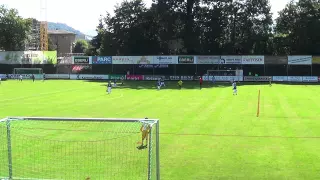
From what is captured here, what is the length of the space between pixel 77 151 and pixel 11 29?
103189 millimetres

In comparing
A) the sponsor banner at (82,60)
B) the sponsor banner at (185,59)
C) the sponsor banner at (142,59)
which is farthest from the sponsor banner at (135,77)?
the sponsor banner at (82,60)

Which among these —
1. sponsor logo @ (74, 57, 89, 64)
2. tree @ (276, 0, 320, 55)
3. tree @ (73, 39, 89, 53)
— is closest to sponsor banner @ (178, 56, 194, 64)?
sponsor logo @ (74, 57, 89, 64)

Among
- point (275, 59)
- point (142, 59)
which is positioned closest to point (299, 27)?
point (275, 59)

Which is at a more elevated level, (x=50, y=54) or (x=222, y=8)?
(x=222, y=8)

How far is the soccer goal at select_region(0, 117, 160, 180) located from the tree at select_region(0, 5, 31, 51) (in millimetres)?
96248

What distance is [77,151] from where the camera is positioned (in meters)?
18.0

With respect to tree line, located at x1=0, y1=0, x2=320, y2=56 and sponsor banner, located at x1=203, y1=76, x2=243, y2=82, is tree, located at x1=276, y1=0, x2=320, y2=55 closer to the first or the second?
tree line, located at x1=0, y1=0, x2=320, y2=56

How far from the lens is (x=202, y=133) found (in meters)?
22.4

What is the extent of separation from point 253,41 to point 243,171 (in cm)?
7481

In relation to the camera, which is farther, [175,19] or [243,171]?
[175,19]

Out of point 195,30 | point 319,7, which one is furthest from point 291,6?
point 195,30

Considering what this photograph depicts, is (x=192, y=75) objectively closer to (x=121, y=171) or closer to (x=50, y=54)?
(x=50, y=54)

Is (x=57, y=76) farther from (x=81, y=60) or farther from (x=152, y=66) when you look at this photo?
(x=152, y=66)

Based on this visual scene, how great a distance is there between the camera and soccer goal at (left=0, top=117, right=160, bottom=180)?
14.0 m
